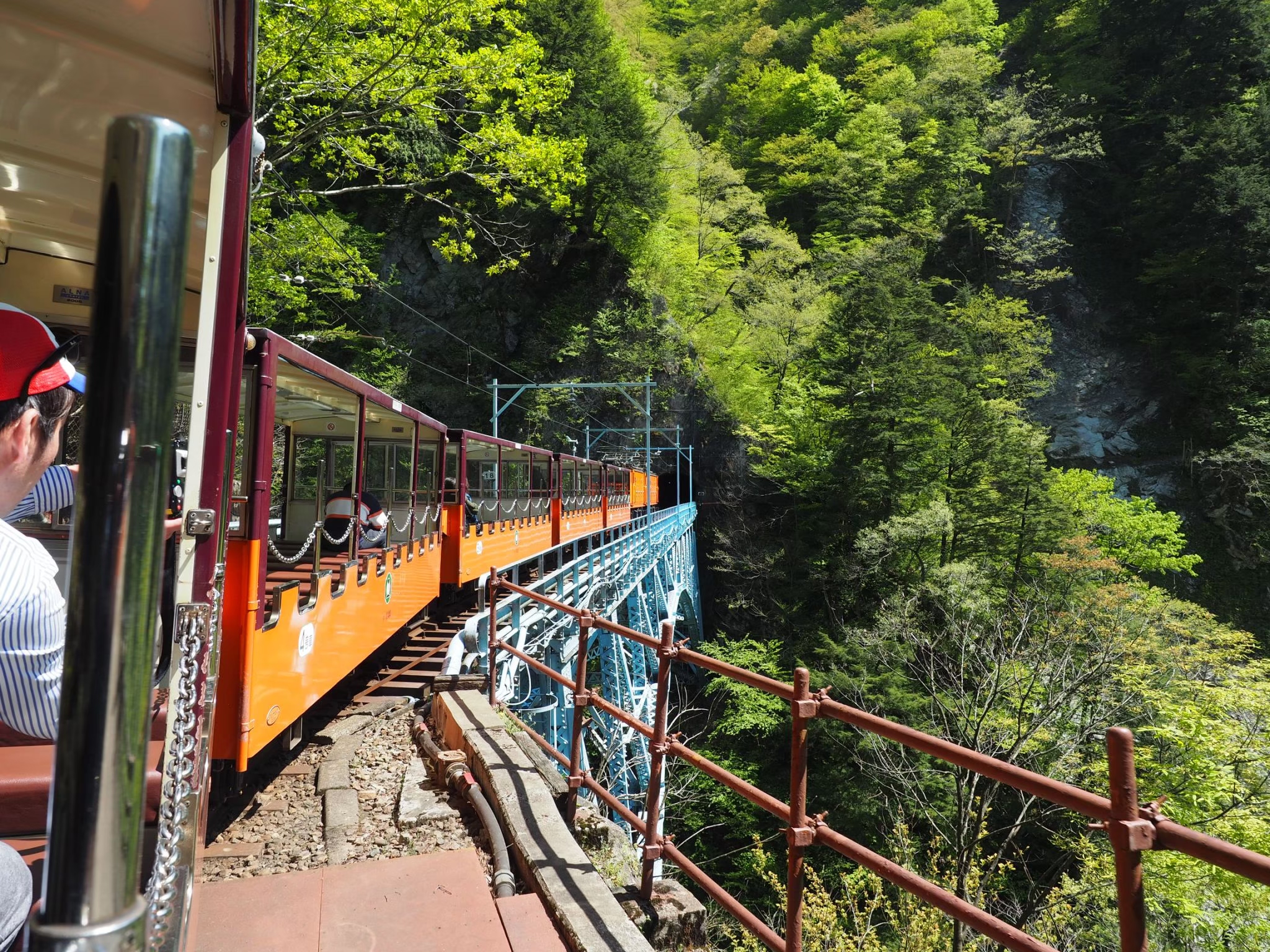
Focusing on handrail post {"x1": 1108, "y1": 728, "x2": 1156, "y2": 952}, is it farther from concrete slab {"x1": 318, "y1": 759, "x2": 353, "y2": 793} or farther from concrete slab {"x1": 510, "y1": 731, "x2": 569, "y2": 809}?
concrete slab {"x1": 318, "y1": 759, "x2": 353, "y2": 793}

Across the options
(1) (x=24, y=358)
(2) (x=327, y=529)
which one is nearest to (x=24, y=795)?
(1) (x=24, y=358)

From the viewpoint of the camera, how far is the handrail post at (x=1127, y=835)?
145 cm

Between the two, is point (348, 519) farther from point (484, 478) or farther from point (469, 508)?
point (484, 478)

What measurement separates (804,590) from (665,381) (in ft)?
52.7

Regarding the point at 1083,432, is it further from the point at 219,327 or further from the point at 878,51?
the point at 219,327

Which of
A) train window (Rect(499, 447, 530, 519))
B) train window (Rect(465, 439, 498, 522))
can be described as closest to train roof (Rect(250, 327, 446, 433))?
train window (Rect(465, 439, 498, 522))

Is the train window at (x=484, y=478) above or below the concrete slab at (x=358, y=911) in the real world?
above

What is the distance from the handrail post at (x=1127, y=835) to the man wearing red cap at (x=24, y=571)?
6.07 feet

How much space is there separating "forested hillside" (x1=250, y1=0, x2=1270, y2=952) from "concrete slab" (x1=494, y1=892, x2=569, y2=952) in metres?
5.78

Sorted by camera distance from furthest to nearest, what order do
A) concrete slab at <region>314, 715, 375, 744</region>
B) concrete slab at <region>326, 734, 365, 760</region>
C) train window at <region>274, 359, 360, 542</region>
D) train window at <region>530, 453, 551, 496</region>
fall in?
train window at <region>530, 453, 551, 496</region> → train window at <region>274, 359, 360, 542</region> → concrete slab at <region>314, 715, 375, 744</region> → concrete slab at <region>326, 734, 365, 760</region>

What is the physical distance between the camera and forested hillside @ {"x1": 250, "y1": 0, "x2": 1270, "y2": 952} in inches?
489

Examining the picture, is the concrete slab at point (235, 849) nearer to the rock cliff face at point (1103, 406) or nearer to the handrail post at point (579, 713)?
the handrail post at point (579, 713)

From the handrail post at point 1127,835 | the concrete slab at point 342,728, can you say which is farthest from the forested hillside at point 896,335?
the handrail post at point 1127,835

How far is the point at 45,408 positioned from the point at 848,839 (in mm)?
2716
